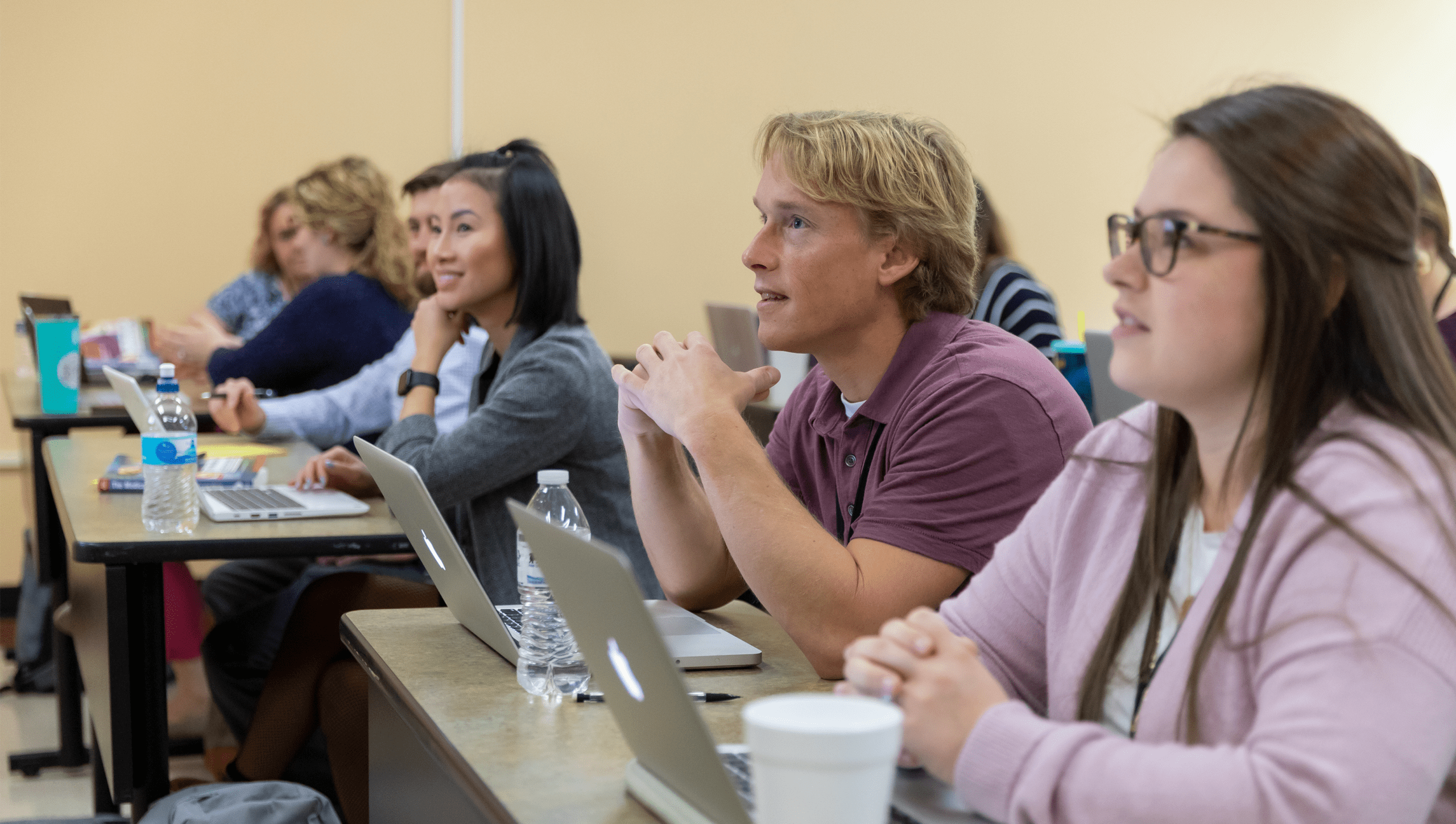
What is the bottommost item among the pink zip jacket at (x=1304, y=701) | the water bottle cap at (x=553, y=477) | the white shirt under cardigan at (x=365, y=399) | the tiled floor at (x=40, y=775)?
the tiled floor at (x=40, y=775)

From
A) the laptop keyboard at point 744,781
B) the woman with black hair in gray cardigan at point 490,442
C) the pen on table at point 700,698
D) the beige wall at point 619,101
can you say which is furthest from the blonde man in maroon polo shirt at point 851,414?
the beige wall at point 619,101

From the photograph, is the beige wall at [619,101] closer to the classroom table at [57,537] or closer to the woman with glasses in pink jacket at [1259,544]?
the classroom table at [57,537]

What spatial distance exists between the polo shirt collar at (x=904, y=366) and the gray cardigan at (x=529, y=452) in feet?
2.06

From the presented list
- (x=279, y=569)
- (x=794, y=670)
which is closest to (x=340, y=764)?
(x=279, y=569)

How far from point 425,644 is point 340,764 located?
84cm

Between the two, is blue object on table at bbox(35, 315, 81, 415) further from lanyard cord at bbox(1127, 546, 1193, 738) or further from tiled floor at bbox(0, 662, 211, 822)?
lanyard cord at bbox(1127, 546, 1193, 738)

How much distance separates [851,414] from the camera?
4.94 ft

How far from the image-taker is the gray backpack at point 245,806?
1642mm

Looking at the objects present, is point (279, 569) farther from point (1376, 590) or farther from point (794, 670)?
point (1376, 590)

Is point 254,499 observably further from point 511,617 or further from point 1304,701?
point 1304,701

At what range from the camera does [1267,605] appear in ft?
Result: 2.61

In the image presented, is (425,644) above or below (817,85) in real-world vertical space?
below

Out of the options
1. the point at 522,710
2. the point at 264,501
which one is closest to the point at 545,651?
the point at 522,710

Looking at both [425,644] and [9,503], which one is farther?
[9,503]
